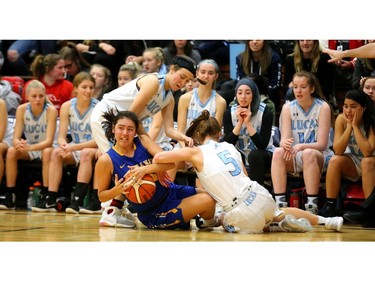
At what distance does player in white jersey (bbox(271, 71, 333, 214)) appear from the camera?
7148mm

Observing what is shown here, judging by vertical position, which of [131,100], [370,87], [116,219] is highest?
[370,87]

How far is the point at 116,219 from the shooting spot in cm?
642

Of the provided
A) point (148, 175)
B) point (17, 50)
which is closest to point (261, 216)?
point (148, 175)

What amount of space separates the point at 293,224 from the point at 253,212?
44 centimetres

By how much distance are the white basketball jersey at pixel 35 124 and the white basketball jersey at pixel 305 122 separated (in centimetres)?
286

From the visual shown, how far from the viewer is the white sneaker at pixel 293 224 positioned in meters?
6.00

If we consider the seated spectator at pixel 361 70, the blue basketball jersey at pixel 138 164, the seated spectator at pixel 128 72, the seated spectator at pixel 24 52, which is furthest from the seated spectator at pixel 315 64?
the seated spectator at pixel 24 52

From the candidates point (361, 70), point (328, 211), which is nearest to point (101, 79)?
point (361, 70)

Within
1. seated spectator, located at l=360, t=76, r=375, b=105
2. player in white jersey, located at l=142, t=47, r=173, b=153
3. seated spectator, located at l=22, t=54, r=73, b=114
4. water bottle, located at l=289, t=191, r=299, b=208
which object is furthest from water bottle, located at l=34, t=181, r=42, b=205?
seated spectator, located at l=360, t=76, r=375, b=105

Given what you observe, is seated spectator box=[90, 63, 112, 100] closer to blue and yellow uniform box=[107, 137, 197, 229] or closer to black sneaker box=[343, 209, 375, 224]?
blue and yellow uniform box=[107, 137, 197, 229]

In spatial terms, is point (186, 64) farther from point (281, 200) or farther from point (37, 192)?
point (37, 192)

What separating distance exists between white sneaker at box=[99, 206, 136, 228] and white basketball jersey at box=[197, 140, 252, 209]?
2.92 ft

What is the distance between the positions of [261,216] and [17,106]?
15.2ft
